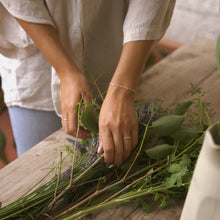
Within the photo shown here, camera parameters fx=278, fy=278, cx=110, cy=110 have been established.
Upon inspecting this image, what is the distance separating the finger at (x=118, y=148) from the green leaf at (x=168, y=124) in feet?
0.21

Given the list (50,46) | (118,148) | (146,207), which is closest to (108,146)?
(118,148)

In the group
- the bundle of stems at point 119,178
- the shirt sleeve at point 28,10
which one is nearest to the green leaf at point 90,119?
the bundle of stems at point 119,178

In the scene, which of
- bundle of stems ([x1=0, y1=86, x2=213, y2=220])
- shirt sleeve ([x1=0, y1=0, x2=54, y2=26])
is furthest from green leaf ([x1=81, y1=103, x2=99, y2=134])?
shirt sleeve ([x1=0, y1=0, x2=54, y2=26])

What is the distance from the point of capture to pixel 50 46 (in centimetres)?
61

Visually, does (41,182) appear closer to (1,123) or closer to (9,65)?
(9,65)

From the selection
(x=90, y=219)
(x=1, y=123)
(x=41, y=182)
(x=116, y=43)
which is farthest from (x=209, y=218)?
(x=1, y=123)

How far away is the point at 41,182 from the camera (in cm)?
54

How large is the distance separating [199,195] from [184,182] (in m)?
0.13

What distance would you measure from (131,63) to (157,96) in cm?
23

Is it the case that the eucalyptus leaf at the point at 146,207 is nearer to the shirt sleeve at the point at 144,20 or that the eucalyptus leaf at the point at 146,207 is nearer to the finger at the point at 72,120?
the finger at the point at 72,120

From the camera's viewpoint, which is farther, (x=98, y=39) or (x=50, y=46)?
(x=98, y=39)

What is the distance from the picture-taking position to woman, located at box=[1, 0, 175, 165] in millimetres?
514

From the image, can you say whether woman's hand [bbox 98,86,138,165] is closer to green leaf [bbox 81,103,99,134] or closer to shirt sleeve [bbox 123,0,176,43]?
green leaf [bbox 81,103,99,134]

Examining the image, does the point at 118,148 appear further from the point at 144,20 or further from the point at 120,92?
the point at 144,20
